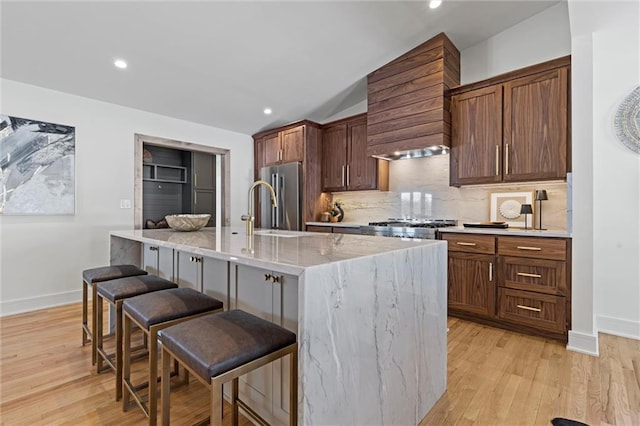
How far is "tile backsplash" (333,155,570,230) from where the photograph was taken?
3043 millimetres

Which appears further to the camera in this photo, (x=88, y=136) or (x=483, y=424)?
(x=88, y=136)

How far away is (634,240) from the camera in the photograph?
2.69 metres

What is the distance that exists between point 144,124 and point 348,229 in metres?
2.96

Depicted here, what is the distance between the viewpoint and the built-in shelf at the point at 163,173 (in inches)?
238

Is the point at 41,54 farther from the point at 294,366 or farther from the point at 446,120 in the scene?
the point at 446,120

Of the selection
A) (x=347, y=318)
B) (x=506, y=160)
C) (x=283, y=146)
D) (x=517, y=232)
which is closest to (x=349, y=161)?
(x=283, y=146)

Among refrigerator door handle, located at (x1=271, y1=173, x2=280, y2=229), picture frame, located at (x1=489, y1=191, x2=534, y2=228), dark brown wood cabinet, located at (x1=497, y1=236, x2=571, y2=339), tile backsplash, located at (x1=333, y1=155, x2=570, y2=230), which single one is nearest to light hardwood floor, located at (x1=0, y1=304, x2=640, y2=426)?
dark brown wood cabinet, located at (x1=497, y1=236, x2=571, y2=339)

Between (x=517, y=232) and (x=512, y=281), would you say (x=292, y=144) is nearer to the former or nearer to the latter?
(x=517, y=232)

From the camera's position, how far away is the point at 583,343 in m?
2.38

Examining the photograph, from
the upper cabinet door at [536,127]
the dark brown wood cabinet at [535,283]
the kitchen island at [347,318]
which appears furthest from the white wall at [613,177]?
the kitchen island at [347,318]

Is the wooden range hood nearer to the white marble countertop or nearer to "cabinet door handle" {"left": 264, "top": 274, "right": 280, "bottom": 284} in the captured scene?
the white marble countertop

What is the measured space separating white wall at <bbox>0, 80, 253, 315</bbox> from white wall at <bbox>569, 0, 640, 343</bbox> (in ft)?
15.3

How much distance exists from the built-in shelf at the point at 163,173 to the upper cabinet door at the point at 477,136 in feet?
17.3

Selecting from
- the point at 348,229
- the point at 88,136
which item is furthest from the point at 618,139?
the point at 88,136
